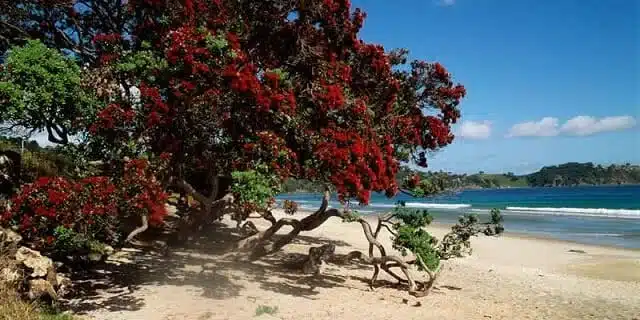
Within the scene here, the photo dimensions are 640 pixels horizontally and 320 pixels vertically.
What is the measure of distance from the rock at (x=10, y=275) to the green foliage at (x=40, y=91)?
2.52m

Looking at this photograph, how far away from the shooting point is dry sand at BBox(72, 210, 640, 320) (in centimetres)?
917

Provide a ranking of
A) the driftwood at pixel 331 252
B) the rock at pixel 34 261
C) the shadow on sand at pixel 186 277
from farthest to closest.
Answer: the driftwood at pixel 331 252, the shadow on sand at pixel 186 277, the rock at pixel 34 261

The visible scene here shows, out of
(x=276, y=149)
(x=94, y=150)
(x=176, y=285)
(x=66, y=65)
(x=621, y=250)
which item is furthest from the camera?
(x=621, y=250)

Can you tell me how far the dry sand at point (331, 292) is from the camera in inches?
361

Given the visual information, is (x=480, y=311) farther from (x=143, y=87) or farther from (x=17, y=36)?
(x=17, y=36)

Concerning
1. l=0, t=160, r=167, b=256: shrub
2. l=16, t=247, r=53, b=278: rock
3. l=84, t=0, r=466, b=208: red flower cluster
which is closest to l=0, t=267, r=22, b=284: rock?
l=16, t=247, r=53, b=278: rock

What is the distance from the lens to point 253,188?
7.77 meters

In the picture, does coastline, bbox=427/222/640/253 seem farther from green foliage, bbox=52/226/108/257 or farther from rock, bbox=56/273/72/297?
green foliage, bbox=52/226/108/257

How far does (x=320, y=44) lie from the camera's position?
10.7 metres

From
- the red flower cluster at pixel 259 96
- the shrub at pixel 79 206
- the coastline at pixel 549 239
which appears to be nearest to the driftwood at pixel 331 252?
the red flower cluster at pixel 259 96

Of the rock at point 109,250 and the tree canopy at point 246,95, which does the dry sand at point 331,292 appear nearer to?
the rock at point 109,250

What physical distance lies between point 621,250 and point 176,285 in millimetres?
19010

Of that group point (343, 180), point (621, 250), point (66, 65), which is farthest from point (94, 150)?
point (621, 250)

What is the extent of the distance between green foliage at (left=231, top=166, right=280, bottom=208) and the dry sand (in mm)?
2216
